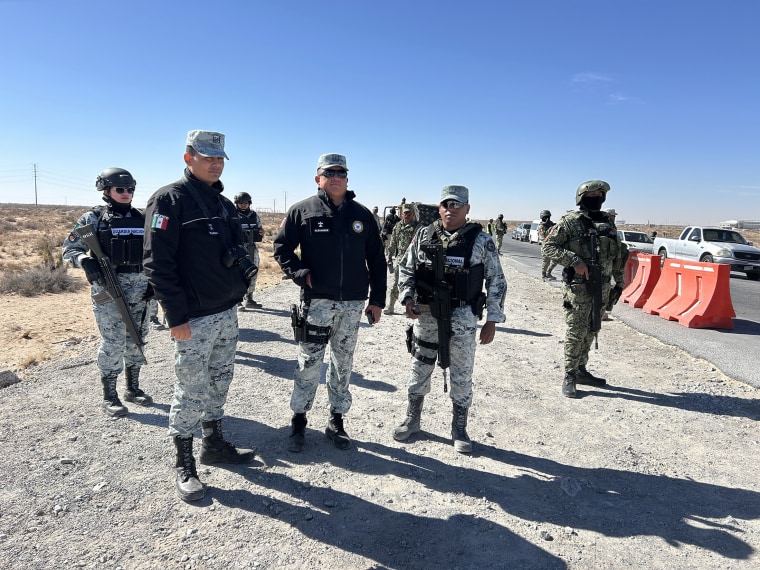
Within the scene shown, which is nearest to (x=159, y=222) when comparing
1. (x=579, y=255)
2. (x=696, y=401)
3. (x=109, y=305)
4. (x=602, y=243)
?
(x=109, y=305)

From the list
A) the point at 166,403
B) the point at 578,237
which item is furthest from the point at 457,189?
the point at 166,403

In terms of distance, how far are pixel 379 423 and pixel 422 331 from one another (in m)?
0.99

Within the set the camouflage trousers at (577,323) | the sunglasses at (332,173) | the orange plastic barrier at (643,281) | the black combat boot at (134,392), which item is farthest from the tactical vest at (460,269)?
the orange plastic barrier at (643,281)

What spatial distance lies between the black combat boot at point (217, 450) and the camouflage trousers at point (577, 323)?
3362 mm

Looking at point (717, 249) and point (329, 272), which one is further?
point (717, 249)

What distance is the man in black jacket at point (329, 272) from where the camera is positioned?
338 centimetres

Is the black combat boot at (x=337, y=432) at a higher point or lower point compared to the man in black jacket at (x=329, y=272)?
lower

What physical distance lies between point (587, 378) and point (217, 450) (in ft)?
12.9

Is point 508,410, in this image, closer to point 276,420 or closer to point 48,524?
point 276,420

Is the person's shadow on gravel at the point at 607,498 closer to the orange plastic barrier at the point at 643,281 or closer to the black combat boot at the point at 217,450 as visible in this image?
the black combat boot at the point at 217,450

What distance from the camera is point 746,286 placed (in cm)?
1300

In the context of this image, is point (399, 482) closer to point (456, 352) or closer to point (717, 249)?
point (456, 352)

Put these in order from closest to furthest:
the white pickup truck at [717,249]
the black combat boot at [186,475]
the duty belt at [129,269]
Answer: the black combat boot at [186,475], the duty belt at [129,269], the white pickup truck at [717,249]

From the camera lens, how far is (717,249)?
15086mm
